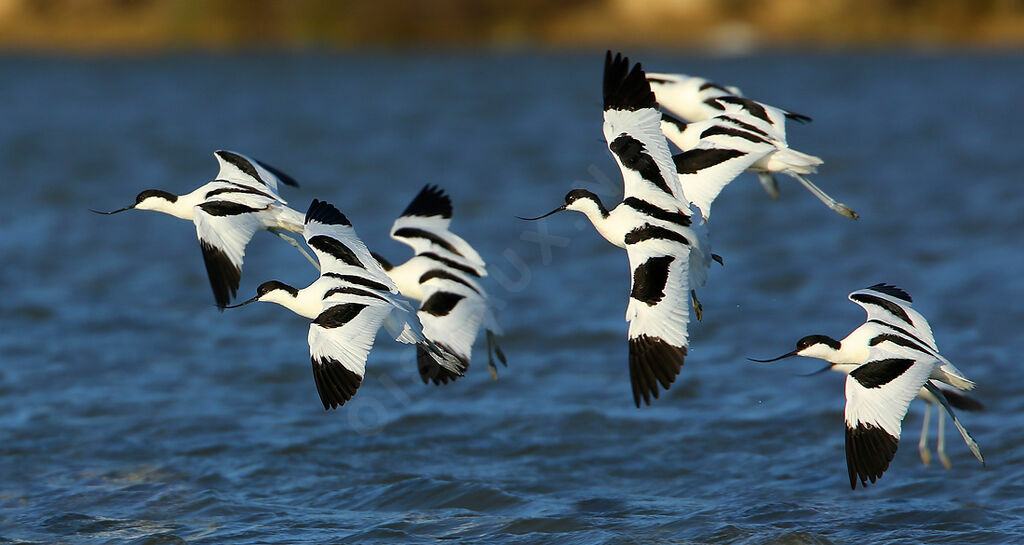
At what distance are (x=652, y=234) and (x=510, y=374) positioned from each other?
4120 mm

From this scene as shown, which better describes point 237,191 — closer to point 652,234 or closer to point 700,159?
point 652,234

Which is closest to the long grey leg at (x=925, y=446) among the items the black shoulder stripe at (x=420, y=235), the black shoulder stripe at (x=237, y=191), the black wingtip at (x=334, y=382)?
the black shoulder stripe at (x=420, y=235)

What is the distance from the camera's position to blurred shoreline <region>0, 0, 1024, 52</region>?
38.2 metres

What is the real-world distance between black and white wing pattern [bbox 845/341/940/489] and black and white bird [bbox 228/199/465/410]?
1.96 metres

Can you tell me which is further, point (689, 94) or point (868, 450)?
point (689, 94)

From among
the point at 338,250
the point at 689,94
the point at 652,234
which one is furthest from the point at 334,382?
the point at 689,94

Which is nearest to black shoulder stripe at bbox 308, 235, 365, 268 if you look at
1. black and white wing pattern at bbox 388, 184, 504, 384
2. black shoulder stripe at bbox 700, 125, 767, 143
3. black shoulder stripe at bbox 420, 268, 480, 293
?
black and white wing pattern at bbox 388, 184, 504, 384

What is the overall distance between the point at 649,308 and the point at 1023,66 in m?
27.5

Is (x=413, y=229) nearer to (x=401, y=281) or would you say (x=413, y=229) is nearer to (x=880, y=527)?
(x=401, y=281)

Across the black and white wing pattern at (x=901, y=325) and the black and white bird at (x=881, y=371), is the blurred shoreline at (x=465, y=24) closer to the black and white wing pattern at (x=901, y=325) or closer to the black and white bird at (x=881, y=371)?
the black and white wing pattern at (x=901, y=325)

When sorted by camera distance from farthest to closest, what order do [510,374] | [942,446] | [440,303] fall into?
1. [510,374]
2. [942,446]
3. [440,303]

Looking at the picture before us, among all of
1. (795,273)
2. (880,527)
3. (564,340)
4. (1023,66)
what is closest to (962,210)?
(795,273)

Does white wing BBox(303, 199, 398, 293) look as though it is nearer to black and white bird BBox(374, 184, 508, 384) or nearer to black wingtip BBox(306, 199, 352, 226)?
black wingtip BBox(306, 199, 352, 226)

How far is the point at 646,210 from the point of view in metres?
6.16
